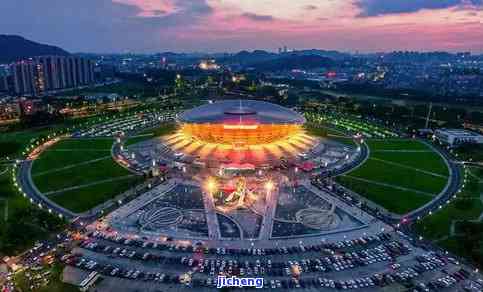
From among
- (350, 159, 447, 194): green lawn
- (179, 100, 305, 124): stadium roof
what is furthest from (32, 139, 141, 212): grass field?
(350, 159, 447, 194): green lawn

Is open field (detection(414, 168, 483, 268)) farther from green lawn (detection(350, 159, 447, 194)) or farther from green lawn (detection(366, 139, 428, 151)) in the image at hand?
green lawn (detection(366, 139, 428, 151))

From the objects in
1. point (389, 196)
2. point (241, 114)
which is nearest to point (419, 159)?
point (389, 196)

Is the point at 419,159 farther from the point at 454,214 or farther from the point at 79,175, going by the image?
the point at 79,175

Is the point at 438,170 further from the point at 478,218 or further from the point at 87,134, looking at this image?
the point at 87,134

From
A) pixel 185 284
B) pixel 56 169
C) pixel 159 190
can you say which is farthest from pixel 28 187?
pixel 185 284

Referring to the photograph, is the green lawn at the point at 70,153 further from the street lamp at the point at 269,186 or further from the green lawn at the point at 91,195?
the street lamp at the point at 269,186

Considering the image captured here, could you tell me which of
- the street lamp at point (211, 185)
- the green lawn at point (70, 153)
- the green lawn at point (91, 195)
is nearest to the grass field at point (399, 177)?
the street lamp at point (211, 185)

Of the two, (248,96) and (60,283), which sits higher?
(248,96)
